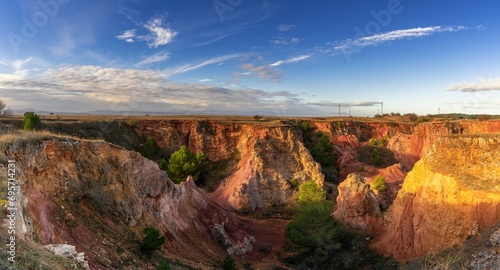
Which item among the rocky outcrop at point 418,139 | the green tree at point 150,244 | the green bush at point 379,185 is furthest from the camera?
the rocky outcrop at point 418,139

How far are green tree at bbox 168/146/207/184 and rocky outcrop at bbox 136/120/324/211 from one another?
3686 millimetres

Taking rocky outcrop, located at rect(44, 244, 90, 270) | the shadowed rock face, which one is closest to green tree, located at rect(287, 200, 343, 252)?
the shadowed rock face

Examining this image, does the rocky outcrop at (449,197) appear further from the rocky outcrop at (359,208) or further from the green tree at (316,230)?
the rocky outcrop at (359,208)

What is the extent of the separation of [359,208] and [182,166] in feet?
67.0

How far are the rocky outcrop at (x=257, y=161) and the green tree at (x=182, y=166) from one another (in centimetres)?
369

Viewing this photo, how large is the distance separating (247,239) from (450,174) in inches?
590

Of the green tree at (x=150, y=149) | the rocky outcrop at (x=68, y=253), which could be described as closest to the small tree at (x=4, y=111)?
the green tree at (x=150, y=149)

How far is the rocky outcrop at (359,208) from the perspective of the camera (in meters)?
24.6

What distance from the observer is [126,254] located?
1393 centimetres

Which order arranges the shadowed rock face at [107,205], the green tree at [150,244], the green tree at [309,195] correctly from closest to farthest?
the shadowed rock face at [107,205], the green tree at [150,244], the green tree at [309,195]

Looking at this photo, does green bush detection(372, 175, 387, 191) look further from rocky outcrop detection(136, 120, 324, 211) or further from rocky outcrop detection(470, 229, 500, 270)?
rocky outcrop detection(470, 229, 500, 270)

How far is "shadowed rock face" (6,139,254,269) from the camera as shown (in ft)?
42.2

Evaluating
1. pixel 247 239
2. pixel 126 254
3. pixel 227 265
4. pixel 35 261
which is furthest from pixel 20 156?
pixel 247 239

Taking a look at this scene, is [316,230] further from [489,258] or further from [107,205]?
[107,205]
